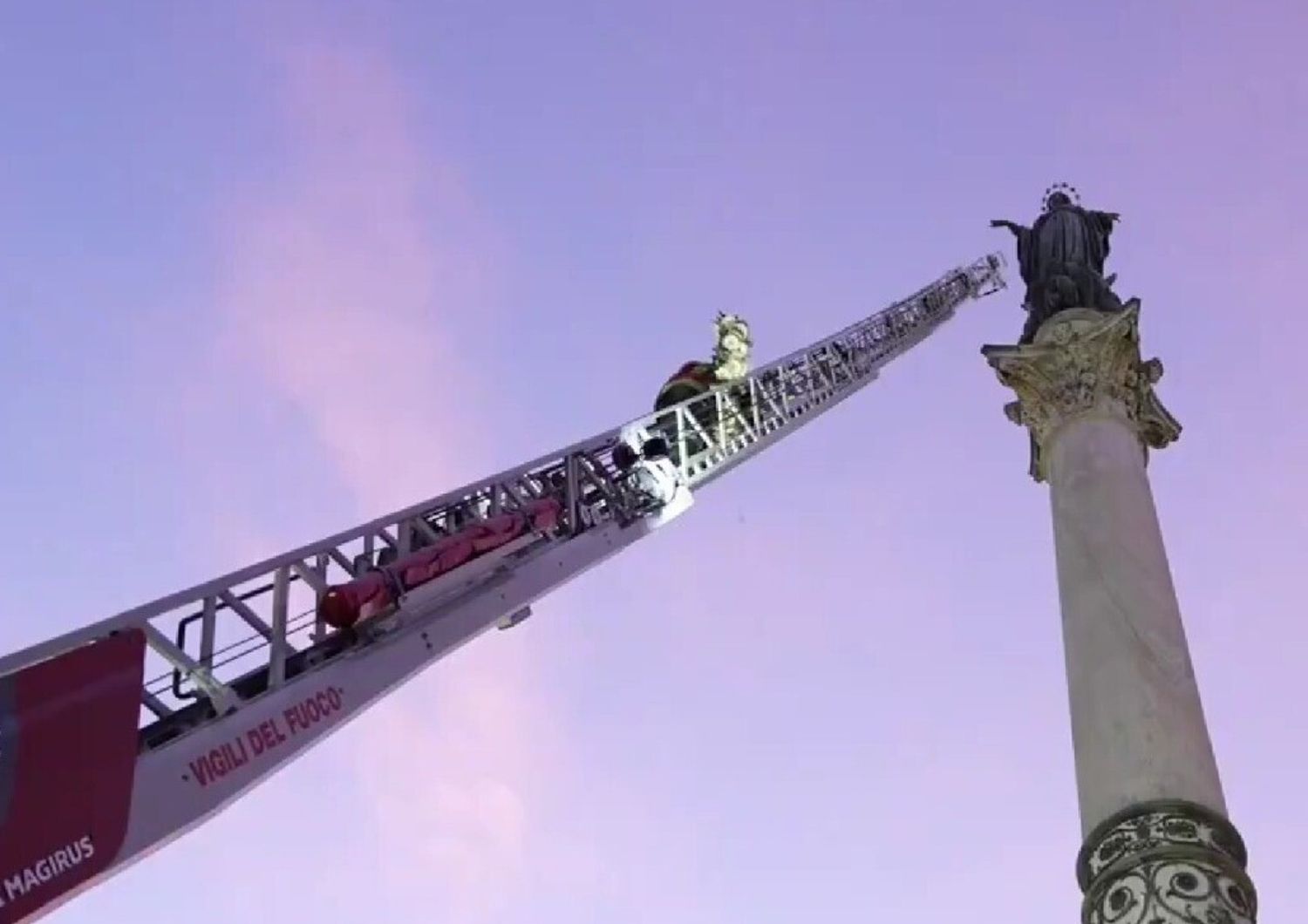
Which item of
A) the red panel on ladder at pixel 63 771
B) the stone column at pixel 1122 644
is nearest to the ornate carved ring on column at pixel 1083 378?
the stone column at pixel 1122 644

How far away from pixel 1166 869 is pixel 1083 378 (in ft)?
27.4

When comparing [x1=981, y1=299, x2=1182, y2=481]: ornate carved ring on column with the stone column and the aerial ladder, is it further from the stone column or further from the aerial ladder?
the aerial ladder

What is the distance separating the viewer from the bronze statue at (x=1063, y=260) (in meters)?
25.5

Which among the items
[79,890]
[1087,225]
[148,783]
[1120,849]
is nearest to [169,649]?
[148,783]

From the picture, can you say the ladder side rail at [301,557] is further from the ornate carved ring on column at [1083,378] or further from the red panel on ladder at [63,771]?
the ornate carved ring on column at [1083,378]

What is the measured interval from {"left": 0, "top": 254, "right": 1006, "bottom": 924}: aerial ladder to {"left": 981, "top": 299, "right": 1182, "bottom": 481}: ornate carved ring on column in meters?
7.38

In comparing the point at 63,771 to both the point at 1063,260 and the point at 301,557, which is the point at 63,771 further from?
the point at 1063,260

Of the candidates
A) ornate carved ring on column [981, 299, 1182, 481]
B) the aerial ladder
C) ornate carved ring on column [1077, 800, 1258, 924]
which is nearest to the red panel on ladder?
the aerial ladder

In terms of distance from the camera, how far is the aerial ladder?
16359mm

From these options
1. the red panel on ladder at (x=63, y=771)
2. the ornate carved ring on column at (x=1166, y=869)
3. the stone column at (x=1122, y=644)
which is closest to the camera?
the red panel on ladder at (x=63, y=771)

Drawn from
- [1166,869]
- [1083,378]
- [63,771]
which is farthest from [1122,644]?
[63,771]

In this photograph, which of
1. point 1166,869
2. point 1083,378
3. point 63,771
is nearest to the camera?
point 63,771

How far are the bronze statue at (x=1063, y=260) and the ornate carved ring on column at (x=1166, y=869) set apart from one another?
894cm

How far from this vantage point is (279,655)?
21.3 m
